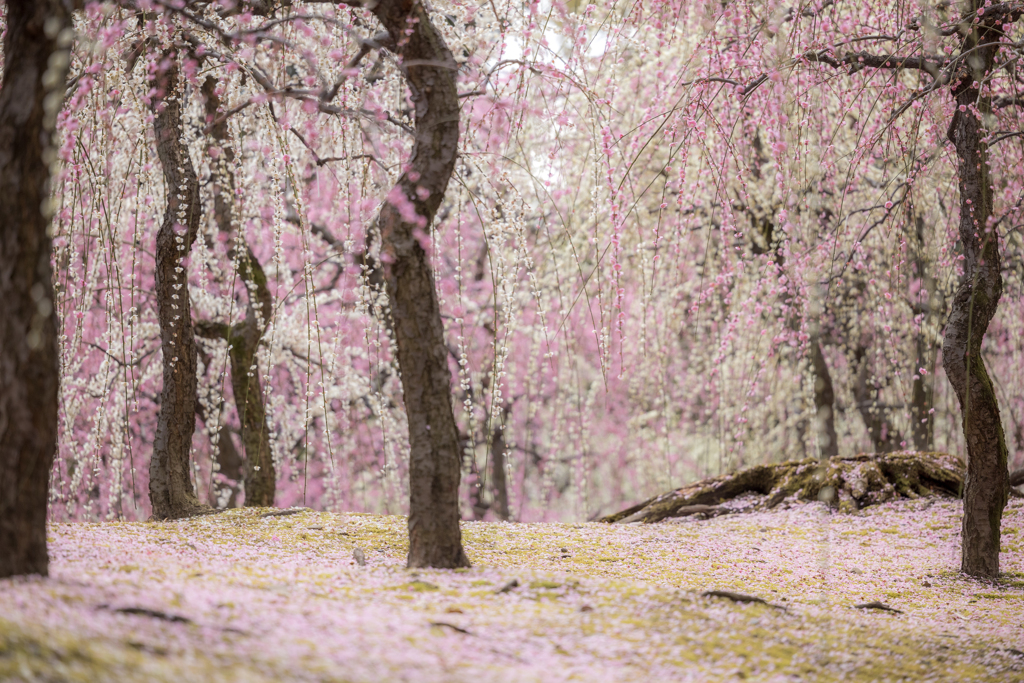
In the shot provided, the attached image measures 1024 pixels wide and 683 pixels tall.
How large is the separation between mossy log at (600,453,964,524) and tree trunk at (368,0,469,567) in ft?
11.8

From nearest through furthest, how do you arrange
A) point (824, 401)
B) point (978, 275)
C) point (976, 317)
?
point (978, 275)
point (976, 317)
point (824, 401)

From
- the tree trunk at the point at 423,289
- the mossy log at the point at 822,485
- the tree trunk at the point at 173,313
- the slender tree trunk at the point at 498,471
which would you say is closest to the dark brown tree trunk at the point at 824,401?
the mossy log at the point at 822,485

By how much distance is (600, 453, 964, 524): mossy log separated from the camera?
20.5ft

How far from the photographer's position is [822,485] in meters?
6.44

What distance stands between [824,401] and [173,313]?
19.2 ft

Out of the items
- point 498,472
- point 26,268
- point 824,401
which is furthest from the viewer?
point 498,472

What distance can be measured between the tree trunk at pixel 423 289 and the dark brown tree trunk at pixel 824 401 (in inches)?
203

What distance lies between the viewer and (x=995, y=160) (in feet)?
17.1

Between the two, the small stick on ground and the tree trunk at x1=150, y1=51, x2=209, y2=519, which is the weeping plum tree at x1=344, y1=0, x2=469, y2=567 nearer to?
the tree trunk at x1=150, y1=51, x2=209, y2=519

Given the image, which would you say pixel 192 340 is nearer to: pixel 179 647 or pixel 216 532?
Answer: pixel 216 532

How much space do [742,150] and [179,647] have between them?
528 cm

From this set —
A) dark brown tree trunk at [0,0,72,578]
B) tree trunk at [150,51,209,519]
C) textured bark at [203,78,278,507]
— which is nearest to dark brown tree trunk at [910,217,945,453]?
textured bark at [203,78,278,507]

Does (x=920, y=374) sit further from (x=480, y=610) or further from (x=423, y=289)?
(x=480, y=610)

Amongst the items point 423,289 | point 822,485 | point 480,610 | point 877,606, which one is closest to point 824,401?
point 822,485
